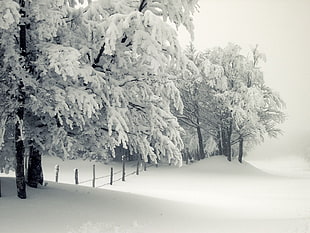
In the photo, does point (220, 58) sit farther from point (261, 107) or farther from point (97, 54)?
point (97, 54)

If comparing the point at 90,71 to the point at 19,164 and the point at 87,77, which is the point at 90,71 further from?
the point at 19,164

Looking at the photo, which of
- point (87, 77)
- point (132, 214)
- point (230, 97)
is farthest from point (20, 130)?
point (230, 97)

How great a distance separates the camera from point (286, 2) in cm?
18312

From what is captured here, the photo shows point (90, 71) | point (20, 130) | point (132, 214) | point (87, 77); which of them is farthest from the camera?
point (132, 214)

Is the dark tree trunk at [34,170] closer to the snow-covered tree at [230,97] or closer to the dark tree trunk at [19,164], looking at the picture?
the dark tree trunk at [19,164]

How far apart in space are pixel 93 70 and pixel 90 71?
0.24 meters

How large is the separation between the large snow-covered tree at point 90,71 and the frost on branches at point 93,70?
2 centimetres

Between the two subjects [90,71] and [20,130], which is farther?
[90,71]

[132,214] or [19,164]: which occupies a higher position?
[19,164]

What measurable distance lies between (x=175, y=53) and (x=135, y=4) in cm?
250

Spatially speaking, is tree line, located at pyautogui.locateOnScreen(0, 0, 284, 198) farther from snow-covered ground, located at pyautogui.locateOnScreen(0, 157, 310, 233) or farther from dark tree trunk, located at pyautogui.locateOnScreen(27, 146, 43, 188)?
snow-covered ground, located at pyautogui.locateOnScreen(0, 157, 310, 233)

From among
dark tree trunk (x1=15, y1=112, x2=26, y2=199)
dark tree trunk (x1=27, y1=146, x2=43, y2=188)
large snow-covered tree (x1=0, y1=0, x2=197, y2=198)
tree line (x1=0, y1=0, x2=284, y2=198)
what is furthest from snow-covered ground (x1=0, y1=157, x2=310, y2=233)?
large snow-covered tree (x1=0, y1=0, x2=197, y2=198)

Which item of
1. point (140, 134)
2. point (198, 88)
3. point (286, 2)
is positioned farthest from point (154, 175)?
point (286, 2)

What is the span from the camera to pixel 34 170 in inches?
502
